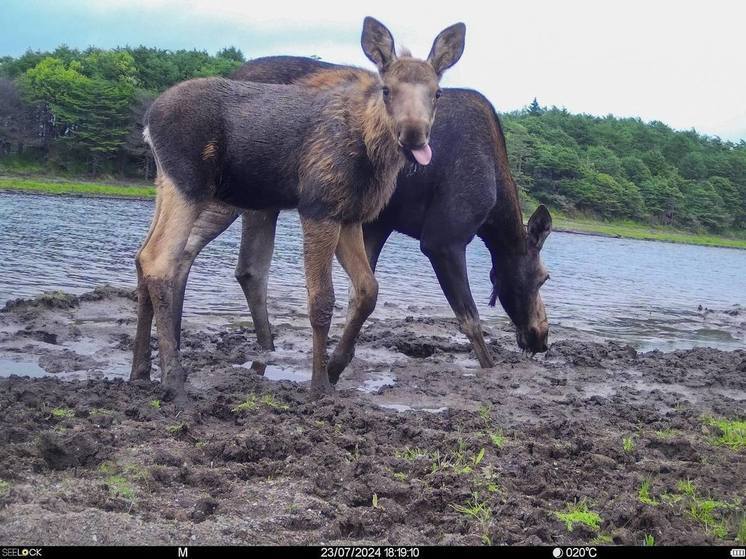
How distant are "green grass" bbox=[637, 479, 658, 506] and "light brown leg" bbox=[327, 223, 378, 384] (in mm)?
2717

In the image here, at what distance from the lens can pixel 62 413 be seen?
187 inches

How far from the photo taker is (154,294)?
592 centimetres

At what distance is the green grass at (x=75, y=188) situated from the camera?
43444mm

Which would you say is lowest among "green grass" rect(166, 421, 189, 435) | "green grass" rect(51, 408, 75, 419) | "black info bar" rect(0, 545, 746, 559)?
"green grass" rect(51, 408, 75, 419)

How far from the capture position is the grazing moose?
7762mm

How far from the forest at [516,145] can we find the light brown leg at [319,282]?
111ft

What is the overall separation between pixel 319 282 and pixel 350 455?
202 centimetres

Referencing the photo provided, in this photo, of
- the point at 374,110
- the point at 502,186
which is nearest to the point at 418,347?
the point at 502,186

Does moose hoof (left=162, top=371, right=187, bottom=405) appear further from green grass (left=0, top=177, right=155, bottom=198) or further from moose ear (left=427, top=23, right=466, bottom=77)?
green grass (left=0, top=177, right=155, bottom=198)

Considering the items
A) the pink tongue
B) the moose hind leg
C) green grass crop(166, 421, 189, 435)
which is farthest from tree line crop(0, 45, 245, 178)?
green grass crop(166, 421, 189, 435)

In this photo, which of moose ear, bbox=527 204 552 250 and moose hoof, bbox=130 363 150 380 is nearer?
moose hoof, bbox=130 363 150 380

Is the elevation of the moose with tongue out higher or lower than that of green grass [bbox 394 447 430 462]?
higher

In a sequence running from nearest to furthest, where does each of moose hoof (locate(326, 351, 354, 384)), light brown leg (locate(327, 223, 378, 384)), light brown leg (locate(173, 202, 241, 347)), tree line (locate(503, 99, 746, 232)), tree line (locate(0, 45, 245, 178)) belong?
1. light brown leg (locate(327, 223, 378, 384))
2. moose hoof (locate(326, 351, 354, 384))
3. light brown leg (locate(173, 202, 241, 347))
4. tree line (locate(0, 45, 245, 178))
5. tree line (locate(503, 99, 746, 232))

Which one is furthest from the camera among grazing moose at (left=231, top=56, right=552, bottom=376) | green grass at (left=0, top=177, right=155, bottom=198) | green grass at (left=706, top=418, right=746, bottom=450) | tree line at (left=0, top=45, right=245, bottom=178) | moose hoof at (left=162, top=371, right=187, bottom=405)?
tree line at (left=0, top=45, right=245, bottom=178)
